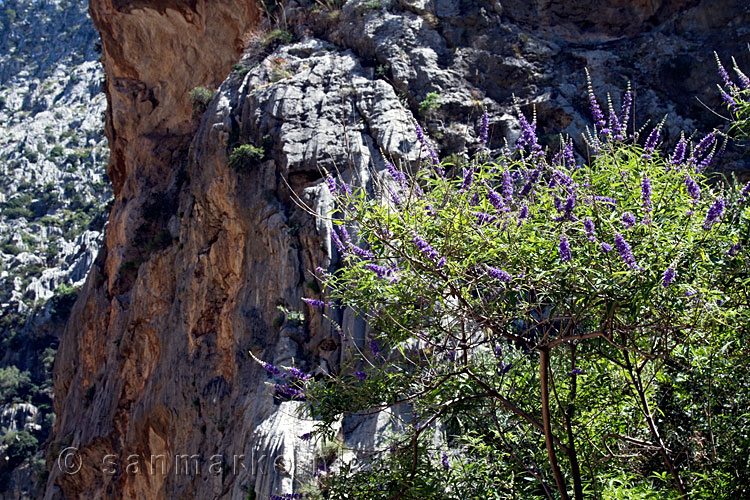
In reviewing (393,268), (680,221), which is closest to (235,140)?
(393,268)

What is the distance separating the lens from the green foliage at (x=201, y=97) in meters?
20.0

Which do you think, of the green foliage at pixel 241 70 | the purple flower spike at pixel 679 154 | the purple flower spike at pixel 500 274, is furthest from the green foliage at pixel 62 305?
the purple flower spike at pixel 500 274

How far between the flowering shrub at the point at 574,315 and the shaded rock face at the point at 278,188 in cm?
505

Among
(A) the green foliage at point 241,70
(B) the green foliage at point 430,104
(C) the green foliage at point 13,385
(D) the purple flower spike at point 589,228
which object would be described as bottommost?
(D) the purple flower spike at point 589,228

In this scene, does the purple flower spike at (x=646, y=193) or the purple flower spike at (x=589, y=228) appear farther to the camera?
the purple flower spike at (x=646, y=193)

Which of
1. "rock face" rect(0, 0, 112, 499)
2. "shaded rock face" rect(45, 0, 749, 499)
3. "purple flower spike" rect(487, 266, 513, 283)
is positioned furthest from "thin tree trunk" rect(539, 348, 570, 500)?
"rock face" rect(0, 0, 112, 499)

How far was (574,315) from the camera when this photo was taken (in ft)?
13.4

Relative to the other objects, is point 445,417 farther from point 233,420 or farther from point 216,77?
point 216,77

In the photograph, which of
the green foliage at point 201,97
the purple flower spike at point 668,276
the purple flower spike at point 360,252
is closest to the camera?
the purple flower spike at point 668,276

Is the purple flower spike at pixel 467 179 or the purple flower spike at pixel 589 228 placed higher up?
the purple flower spike at pixel 467 179

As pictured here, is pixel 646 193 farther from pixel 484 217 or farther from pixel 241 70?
pixel 241 70

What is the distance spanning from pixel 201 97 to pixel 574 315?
17.7 metres

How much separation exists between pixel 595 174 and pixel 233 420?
32.8 feet

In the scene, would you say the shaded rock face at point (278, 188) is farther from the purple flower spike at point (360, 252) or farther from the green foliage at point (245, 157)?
the purple flower spike at point (360, 252)
